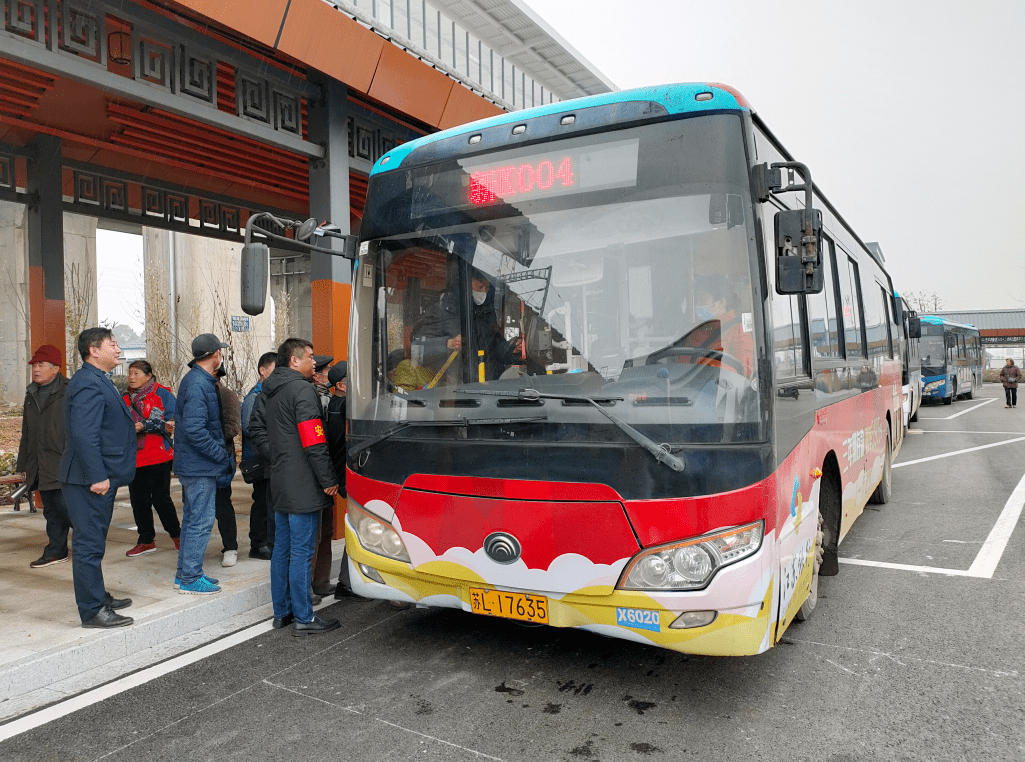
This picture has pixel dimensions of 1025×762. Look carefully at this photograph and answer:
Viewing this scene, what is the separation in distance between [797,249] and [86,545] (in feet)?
14.6

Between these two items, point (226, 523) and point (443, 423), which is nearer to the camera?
point (443, 423)

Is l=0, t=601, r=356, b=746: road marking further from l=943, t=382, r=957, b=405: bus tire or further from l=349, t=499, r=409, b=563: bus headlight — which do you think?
l=943, t=382, r=957, b=405: bus tire

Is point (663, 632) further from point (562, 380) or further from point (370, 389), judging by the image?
point (370, 389)

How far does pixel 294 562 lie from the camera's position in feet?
15.5

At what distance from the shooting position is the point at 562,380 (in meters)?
3.65

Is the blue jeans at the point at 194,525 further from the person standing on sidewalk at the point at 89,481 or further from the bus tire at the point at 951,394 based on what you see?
the bus tire at the point at 951,394

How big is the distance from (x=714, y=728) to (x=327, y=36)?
654 cm

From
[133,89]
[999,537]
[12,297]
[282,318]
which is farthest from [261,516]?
[12,297]

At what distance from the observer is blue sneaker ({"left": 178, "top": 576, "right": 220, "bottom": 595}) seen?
17.6 feet

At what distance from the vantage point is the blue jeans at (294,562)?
4.73 meters

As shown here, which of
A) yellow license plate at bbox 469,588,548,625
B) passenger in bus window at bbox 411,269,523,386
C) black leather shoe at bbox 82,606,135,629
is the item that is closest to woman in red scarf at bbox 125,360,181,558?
black leather shoe at bbox 82,606,135,629

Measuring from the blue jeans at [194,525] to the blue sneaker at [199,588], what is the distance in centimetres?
4

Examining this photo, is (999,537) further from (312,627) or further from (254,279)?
(254,279)

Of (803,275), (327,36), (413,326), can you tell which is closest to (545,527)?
(413,326)
